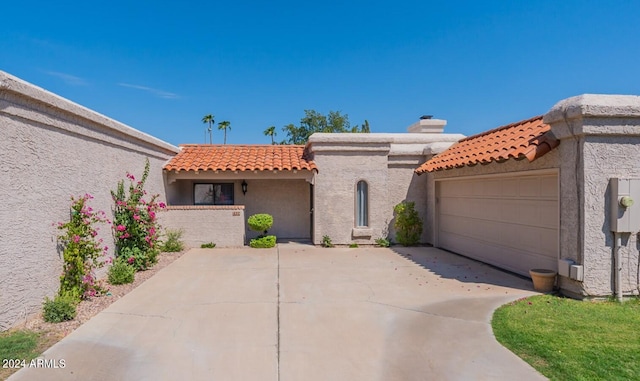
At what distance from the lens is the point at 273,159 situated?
15.9 m

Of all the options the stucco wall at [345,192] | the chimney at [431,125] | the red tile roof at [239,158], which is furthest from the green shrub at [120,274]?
the chimney at [431,125]

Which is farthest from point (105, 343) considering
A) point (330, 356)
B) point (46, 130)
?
point (46, 130)

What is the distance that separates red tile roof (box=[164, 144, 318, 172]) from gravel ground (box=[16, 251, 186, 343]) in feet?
18.2

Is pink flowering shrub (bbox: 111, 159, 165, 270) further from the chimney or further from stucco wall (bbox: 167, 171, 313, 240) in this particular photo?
the chimney

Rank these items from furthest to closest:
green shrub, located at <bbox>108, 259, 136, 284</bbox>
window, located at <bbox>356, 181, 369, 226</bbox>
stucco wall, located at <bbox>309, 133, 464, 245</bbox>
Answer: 1. window, located at <bbox>356, 181, 369, 226</bbox>
2. stucco wall, located at <bbox>309, 133, 464, 245</bbox>
3. green shrub, located at <bbox>108, 259, 136, 284</bbox>

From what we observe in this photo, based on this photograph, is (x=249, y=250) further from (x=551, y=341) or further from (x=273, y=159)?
(x=551, y=341)

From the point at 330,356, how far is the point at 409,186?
36.0ft

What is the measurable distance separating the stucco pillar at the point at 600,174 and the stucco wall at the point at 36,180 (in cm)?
979

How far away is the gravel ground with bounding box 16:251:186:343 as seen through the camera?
19.1 feet

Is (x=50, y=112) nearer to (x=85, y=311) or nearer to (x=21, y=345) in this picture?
(x=85, y=311)

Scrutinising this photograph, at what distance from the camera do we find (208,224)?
1435 centimetres

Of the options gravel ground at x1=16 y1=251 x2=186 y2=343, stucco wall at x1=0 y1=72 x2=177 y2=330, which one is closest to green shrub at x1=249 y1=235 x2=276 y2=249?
gravel ground at x1=16 y1=251 x2=186 y2=343

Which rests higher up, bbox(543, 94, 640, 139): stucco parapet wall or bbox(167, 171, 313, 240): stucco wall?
bbox(543, 94, 640, 139): stucco parapet wall

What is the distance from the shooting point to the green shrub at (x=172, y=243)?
43.4 ft
